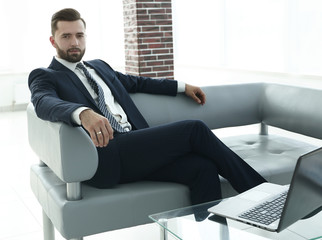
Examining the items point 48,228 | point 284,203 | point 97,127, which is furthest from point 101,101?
point 284,203

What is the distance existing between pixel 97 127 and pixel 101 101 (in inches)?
24.1

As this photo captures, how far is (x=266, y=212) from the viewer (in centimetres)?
156

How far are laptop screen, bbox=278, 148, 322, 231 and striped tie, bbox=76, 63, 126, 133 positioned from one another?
3.85 ft

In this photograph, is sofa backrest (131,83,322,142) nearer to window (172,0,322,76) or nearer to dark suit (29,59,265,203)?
dark suit (29,59,265,203)

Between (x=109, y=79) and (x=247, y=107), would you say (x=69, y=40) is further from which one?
(x=247, y=107)

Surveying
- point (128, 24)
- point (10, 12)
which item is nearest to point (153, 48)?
point (128, 24)

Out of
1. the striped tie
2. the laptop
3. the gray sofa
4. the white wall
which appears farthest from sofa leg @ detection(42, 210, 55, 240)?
the white wall

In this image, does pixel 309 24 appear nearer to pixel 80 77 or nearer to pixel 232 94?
pixel 232 94

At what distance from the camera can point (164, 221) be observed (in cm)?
168

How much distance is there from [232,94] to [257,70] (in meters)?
4.43

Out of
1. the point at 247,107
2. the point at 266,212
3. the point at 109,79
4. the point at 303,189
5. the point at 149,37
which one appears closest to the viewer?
the point at 303,189

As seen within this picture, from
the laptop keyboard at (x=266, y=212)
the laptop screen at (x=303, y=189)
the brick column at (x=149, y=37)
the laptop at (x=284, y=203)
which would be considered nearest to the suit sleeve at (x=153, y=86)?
the laptop at (x=284, y=203)

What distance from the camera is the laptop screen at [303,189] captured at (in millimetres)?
1320

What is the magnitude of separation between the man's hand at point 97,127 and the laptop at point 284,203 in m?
0.52
